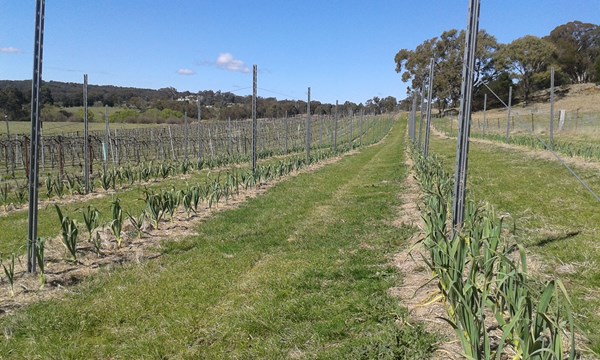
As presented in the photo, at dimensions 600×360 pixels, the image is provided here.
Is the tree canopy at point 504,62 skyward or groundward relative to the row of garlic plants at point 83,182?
skyward

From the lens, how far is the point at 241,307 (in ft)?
12.6

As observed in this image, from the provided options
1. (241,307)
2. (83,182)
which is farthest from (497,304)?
(83,182)

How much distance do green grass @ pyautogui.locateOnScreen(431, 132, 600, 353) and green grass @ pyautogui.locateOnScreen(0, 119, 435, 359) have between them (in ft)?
4.57

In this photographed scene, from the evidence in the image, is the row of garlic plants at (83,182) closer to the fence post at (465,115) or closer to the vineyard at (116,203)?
the vineyard at (116,203)

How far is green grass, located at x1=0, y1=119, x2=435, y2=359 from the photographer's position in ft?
10.3

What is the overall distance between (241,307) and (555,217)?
16.8ft

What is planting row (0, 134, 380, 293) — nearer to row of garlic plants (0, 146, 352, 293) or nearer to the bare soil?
row of garlic plants (0, 146, 352, 293)

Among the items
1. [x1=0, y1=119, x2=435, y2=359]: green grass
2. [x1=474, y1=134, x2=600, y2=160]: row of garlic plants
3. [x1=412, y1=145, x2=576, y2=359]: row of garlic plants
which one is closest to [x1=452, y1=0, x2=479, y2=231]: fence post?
[x1=412, y1=145, x2=576, y2=359]: row of garlic plants

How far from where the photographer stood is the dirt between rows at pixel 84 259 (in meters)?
4.21

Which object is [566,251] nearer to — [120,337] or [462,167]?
[462,167]

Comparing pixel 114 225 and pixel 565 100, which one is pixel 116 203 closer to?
pixel 114 225

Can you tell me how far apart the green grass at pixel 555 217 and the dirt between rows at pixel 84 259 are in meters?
4.21

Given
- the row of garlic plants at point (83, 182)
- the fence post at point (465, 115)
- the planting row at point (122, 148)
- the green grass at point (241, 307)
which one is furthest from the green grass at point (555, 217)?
the planting row at point (122, 148)

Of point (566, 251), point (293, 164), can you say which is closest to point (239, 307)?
point (566, 251)
